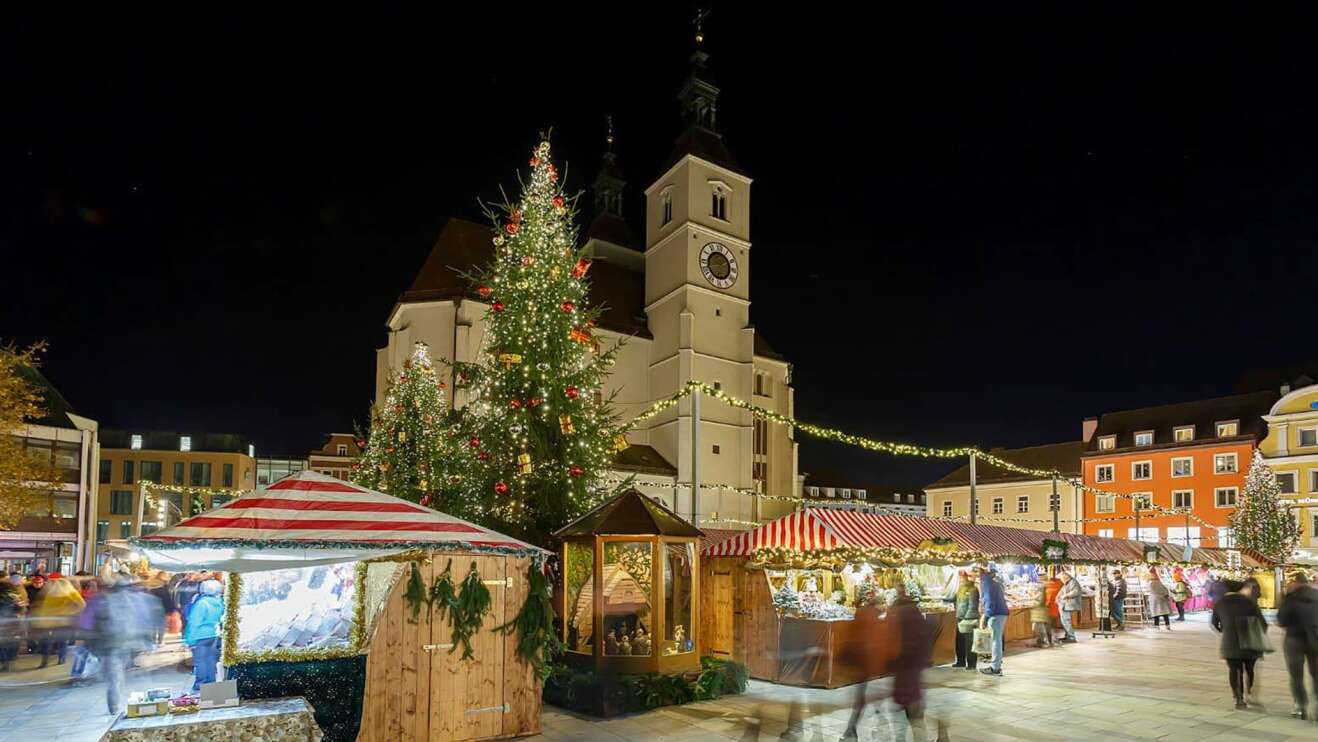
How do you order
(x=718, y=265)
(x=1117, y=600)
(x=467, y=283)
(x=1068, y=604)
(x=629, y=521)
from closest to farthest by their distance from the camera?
(x=629, y=521) → (x=1068, y=604) → (x=1117, y=600) → (x=467, y=283) → (x=718, y=265)

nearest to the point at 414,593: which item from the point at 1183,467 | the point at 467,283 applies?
the point at 467,283

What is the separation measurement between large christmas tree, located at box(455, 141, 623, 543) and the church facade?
24.3m

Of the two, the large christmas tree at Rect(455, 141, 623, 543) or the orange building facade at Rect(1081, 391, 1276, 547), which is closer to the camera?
the large christmas tree at Rect(455, 141, 623, 543)

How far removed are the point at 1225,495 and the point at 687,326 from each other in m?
34.9

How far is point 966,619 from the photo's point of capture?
1579 centimetres

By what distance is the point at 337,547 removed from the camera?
826cm

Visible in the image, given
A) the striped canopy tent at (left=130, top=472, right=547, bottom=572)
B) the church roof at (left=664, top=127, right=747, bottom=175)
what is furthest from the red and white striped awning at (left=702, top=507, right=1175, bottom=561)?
the church roof at (left=664, top=127, right=747, bottom=175)

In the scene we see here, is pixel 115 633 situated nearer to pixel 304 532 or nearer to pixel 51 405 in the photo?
pixel 304 532

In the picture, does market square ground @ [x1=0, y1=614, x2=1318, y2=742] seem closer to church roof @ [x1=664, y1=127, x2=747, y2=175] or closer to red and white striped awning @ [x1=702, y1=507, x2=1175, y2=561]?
red and white striped awning @ [x1=702, y1=507, x2=1175, y2=561]

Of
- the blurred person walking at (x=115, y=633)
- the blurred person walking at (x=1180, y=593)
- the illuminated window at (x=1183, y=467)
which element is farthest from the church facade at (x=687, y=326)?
the blurred person walking at (x=115, y=633)

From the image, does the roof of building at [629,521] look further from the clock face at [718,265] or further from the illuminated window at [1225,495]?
the illuminated window at [1225,495]

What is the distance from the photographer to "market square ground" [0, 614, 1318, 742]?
33.9 ft

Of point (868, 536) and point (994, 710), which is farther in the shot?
point (868, 536)

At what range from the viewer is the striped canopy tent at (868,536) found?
15.1 metres
